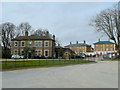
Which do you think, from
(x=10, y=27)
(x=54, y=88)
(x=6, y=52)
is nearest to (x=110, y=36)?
(x=6, y=52)

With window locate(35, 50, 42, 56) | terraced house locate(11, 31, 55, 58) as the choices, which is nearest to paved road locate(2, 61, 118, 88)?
terraced house locate(11, 31, 55, 58)

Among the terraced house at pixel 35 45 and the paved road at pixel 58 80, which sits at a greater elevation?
the terraced house at pixel 35 45

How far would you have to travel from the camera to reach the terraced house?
198ft

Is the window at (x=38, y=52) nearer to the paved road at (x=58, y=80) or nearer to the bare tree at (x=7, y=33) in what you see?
the bare tree at (x=7, y=33)

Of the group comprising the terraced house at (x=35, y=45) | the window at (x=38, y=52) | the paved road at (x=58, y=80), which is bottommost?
the paved road at (x=58, y=80)

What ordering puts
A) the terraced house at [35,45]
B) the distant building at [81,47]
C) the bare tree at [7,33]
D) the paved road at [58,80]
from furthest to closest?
1. the distant building at [81,47]
2. the bare tree at [7,33]
3. the terraced house at [35,45]
4. the paved road at [58,80]

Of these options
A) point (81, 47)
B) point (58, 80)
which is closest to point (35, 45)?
point (58, 80)

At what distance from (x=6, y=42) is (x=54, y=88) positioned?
6311 centimetres

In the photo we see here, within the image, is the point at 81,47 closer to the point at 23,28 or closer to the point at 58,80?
the point at 23,28

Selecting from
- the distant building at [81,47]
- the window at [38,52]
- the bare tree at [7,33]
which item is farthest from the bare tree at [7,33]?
the distant building at [81,47]

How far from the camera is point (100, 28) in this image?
5566cm

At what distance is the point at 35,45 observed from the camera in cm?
6184

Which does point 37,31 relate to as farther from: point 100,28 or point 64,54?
point 100,28

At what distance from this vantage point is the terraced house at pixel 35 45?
6025 cm
